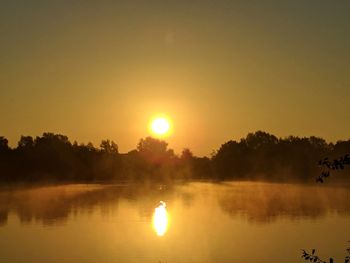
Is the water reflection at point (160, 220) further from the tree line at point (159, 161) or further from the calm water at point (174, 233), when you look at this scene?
the tree line at point (159, 161)

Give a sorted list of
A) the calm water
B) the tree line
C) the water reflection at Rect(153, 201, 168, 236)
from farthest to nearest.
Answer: the tree line → the water reflection at Rect(153, 201, 168, 236) → the calm water

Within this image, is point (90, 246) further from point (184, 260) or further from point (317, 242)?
point (317, 242)

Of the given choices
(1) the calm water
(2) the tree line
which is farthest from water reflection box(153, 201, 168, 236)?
(2) the tree line

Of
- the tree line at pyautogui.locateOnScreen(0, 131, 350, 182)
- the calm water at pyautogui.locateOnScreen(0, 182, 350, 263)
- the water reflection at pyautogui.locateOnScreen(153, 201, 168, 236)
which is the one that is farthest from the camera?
the tree line at pyautogui.locateOnScreen(0, 131, 350, 182)

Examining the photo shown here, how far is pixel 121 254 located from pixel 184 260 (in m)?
2.78

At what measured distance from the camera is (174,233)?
83.1 feet

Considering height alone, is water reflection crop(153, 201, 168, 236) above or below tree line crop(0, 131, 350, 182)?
below

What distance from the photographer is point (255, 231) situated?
25.8 metres

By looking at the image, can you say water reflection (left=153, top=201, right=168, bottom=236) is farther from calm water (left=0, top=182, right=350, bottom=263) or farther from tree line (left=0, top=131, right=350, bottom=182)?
tree line (left=0, top=131, right=350, bottom=182)

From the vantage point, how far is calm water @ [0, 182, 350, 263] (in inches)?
773

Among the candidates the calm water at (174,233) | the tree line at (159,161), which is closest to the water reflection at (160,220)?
the calm water at (174,233)

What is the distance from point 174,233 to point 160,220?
5779 millimetres

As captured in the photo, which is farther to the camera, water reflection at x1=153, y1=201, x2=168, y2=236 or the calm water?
water reflection at x1=153, y1=201, x2=168, y2=236

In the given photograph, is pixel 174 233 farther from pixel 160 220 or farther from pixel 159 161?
pixel 159 161
